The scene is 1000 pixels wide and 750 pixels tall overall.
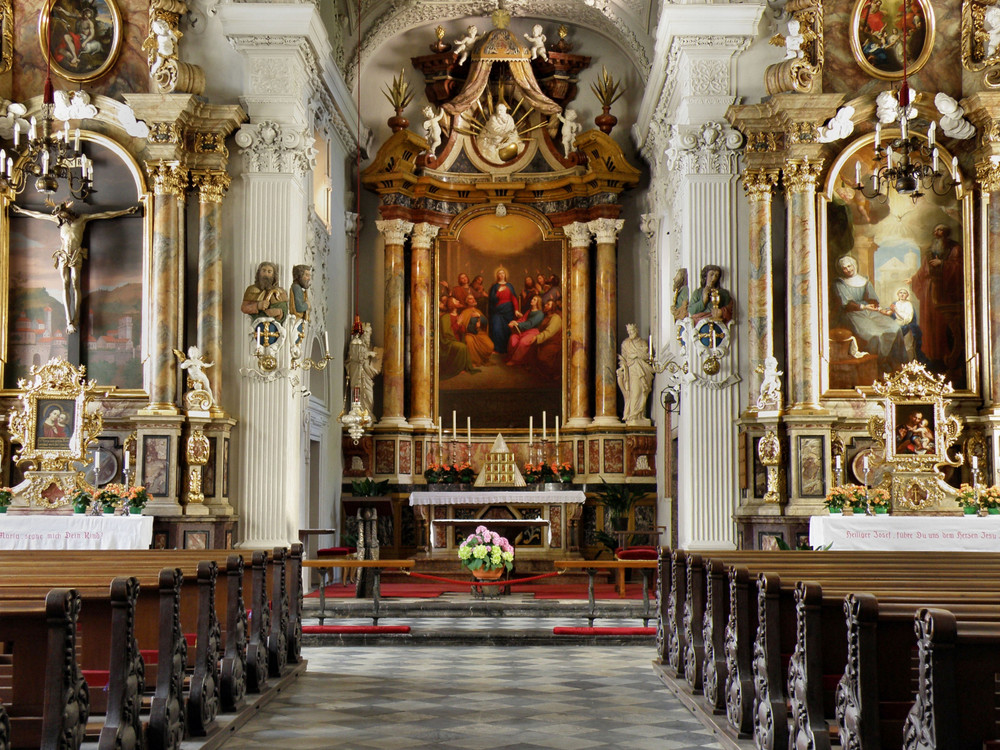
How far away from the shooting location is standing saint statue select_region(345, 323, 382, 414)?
60.8 feet

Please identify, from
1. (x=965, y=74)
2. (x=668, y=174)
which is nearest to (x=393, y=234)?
(x=668, y=174)

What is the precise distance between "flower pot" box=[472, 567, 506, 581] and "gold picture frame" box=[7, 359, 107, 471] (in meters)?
4.49

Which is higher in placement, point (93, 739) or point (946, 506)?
point (946, 506)

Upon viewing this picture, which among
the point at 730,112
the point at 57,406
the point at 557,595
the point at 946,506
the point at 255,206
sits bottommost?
the point at 557,595

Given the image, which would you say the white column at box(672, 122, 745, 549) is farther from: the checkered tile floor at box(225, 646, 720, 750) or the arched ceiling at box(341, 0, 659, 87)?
the arched ceiling at box(341, 0, 659, 87)

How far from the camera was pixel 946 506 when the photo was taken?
A: 12992 millimetres

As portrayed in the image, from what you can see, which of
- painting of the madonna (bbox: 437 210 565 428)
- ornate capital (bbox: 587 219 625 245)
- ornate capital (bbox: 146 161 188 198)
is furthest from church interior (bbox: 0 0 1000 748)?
painting of the madonna (bbox: 437 210 565 428)

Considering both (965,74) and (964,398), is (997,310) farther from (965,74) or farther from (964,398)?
(965,74)

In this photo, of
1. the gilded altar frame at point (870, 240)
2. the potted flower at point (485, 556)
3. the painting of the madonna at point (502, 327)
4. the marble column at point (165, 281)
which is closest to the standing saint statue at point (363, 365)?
the painting of the madonna at point (502, 327)

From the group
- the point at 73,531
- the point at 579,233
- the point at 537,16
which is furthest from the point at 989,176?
the point at 73,531

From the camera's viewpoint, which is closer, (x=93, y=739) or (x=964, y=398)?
(x=93, y=739)

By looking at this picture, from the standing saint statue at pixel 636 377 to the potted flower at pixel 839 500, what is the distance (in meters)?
5.87

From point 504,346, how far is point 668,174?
4.44m

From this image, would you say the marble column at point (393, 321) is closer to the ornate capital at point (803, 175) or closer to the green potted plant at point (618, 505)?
the green potted plant at point (618, 505)
